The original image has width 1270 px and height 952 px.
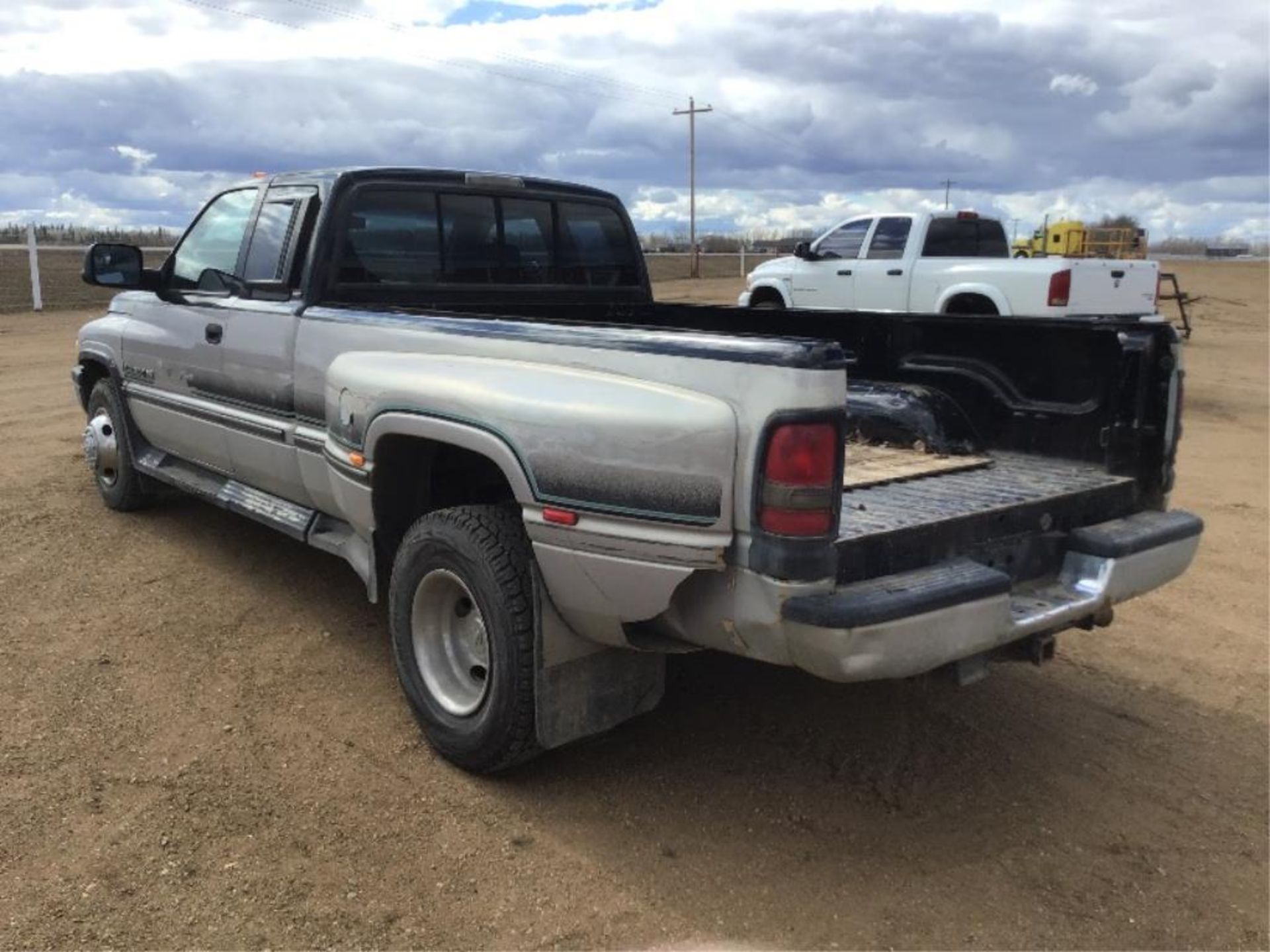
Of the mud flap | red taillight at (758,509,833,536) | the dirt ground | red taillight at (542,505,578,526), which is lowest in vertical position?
the dirt ground

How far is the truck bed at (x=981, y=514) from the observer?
300 cm

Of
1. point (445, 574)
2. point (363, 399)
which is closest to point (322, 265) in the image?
point (363, 399)

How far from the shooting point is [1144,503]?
12.5 feet

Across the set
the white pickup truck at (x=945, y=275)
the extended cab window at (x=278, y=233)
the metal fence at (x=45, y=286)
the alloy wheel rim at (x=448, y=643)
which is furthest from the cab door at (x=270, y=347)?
the metal fence at (x=45, y=286)

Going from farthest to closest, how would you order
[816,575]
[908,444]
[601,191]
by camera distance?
[601,191] → [908,444] → [816,575]

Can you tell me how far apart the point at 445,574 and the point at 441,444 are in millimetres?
494

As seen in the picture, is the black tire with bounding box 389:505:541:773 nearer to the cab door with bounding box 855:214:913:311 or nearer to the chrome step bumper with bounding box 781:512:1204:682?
the chrome step bumper with bounding box 781:512:1204:682

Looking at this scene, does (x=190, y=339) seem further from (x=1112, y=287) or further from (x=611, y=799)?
(x=1112, y=287)

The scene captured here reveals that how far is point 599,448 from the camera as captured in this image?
2906mm

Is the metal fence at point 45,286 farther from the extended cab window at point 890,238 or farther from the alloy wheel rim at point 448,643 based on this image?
the alloy wheel rim at point 448,643

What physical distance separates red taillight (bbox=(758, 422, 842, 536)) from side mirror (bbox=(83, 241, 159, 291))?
381 centimetres

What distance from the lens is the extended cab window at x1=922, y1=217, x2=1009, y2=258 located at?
1227 centimetres

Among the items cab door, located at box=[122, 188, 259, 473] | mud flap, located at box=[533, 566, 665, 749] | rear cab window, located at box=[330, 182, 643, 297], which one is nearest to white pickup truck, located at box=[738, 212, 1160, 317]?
rear cab window, located at box=[330, 182, 643, 297]

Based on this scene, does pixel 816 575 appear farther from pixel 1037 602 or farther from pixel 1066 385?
pixel 1066 385
